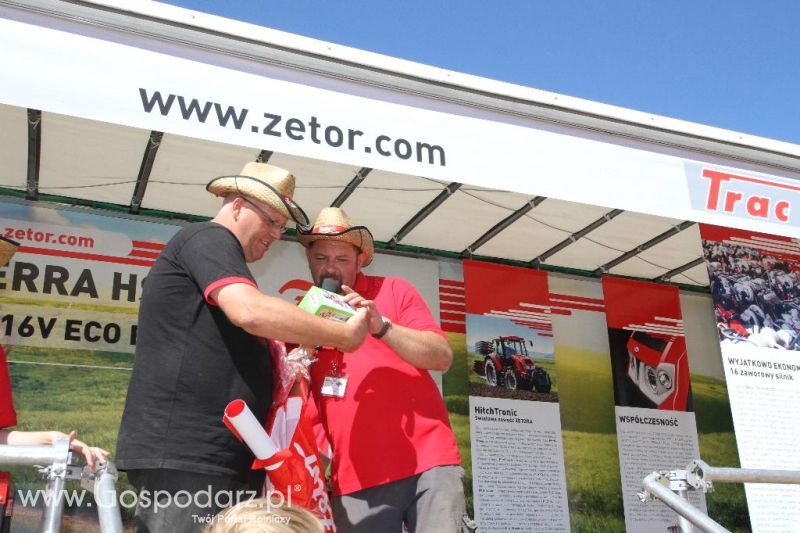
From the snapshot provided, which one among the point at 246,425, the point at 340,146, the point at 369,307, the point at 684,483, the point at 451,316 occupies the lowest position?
the point at 684,483

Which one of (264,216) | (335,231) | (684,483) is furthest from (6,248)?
(684,483)

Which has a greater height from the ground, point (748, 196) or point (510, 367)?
point (748, 196)


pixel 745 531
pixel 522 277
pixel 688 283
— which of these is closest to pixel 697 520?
pixel 522 277

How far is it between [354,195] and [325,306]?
2378mm

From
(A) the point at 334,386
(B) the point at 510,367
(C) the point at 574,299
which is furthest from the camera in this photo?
(C) the point at 574,299

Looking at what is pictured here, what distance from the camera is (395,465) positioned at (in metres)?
2.51

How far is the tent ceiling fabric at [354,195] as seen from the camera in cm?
390

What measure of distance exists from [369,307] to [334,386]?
349mm

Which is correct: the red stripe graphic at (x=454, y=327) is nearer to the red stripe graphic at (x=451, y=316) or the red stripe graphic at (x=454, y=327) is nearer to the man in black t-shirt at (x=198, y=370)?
the red stripe graphic at (x=451, y=316)

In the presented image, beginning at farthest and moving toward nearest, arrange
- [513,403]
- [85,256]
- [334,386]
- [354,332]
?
[513,403]
[85,256]
[334,386]
[354,332]

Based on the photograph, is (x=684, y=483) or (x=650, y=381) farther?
(x=650, y=381)

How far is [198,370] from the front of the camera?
197 centimetres

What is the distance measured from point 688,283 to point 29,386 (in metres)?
4.76

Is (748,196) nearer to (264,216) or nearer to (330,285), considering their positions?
(330,285)
